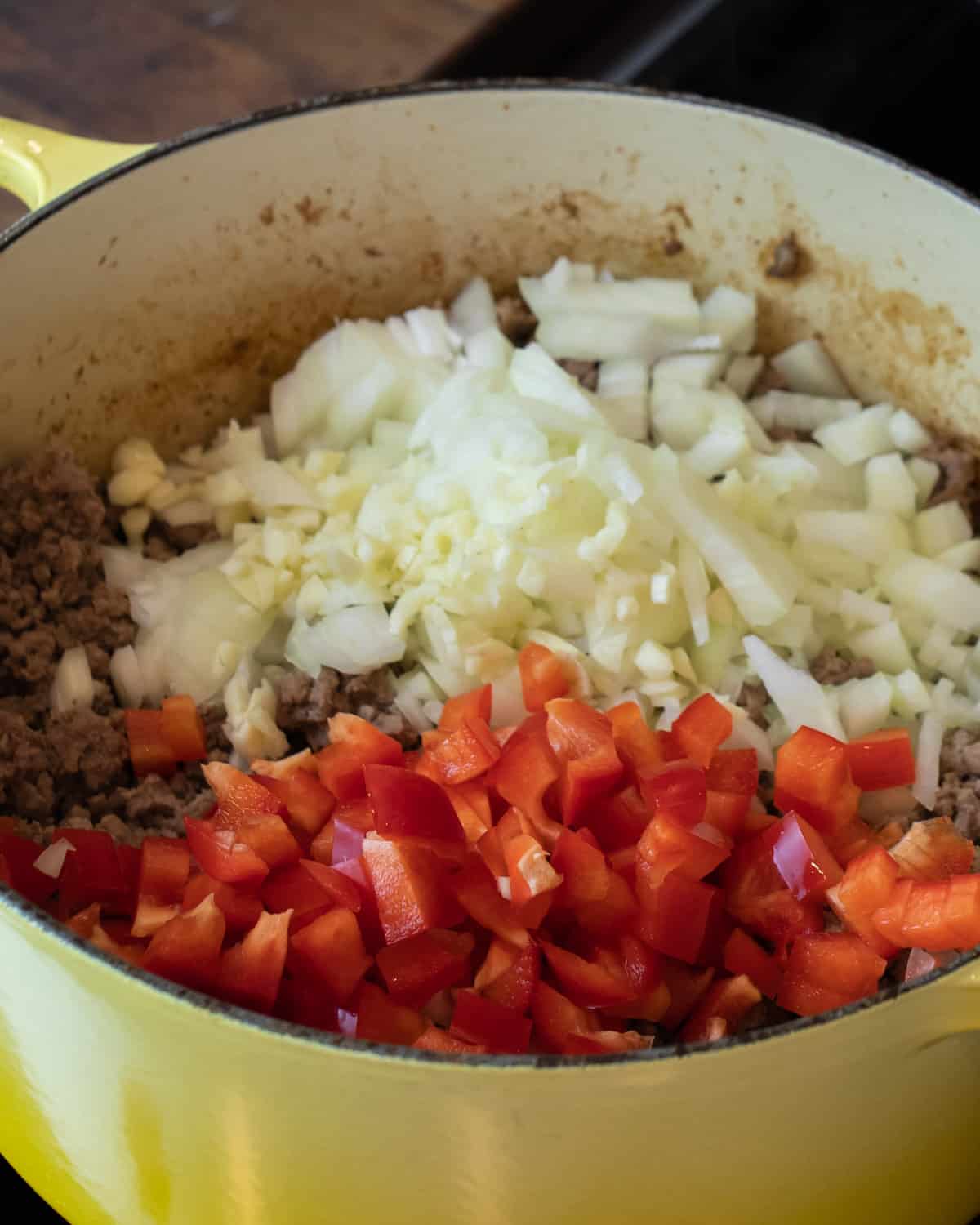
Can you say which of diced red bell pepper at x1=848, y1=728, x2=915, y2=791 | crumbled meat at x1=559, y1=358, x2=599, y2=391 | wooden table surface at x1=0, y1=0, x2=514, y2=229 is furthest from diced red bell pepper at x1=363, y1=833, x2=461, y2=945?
wooden table surface at x1=0, y1=0, x2=514, y2=229

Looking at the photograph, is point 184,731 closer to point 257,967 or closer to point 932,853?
point 257,967

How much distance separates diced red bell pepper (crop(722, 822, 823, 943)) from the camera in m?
1.09

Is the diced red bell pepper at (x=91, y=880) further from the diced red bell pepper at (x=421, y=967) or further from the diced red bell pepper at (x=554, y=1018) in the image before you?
the diced red bell pepper at (x=554, y=1018)

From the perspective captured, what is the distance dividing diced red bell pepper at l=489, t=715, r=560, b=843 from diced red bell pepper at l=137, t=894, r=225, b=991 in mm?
267

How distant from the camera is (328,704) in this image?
4.34 ft

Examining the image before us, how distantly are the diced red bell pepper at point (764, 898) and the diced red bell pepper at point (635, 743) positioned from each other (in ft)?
0.35

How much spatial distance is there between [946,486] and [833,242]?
311 millimetres

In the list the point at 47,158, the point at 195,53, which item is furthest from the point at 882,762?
the point at 195,53

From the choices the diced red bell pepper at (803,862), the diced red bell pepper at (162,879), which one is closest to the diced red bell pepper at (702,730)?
the diced red bell pepper at (803,862)

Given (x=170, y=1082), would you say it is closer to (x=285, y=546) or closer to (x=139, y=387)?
(x=285, y=546)

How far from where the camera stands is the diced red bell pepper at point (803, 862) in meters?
1.08

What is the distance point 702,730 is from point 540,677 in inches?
6.7

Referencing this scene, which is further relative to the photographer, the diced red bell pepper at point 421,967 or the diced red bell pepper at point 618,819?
the diced red bell pepper at point 618,819

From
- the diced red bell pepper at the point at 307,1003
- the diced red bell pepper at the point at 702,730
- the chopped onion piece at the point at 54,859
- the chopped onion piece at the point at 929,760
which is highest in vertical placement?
the chopped onion piece at the point at 54,859
